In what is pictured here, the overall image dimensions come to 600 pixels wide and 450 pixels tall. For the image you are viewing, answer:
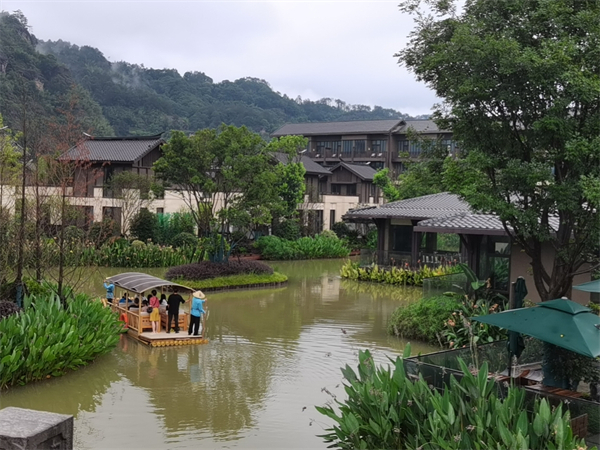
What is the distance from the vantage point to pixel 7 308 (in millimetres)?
13422

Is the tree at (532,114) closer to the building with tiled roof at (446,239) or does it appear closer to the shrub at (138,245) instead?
the building with tiled roof at (446,239)

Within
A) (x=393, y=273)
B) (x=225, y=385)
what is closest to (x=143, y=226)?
(x=393, y=273)

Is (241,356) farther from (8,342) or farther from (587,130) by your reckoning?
(587,130)

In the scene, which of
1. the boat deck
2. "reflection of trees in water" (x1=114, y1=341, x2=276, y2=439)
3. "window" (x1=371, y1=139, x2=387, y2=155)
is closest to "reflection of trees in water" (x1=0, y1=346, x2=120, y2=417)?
"reflection of trees in water" (x1=114, y1=341, x2=276, y2=439)

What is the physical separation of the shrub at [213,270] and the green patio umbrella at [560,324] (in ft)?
55.8

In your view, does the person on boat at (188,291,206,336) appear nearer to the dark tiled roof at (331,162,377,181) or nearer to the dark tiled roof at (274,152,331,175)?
the dark tiled roof at (274,152,331,175)

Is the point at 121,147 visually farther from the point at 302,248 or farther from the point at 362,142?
the point at 362,142

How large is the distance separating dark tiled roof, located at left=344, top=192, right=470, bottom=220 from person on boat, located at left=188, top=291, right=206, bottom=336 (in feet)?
47.9

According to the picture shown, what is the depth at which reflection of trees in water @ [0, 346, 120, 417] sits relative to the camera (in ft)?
36.3

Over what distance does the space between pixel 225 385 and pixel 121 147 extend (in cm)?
2932

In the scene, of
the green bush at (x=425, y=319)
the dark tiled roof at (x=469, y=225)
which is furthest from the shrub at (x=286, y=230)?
the green bush at (x=425, y=319)

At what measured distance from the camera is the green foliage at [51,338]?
1155cm

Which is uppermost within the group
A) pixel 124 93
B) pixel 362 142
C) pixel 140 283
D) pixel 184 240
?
pixel 124 93

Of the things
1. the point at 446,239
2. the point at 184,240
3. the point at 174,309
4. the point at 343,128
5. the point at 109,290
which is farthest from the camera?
the point at 343,128
